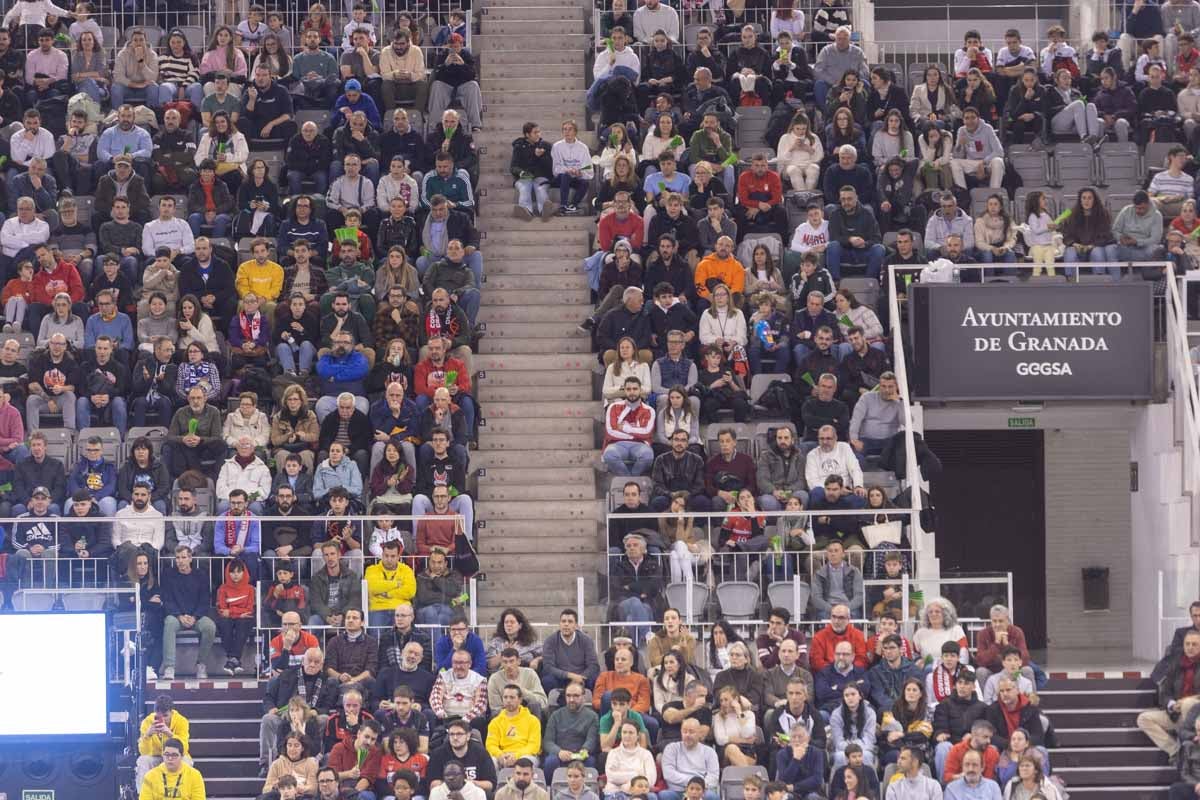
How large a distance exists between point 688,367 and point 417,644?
5135mm

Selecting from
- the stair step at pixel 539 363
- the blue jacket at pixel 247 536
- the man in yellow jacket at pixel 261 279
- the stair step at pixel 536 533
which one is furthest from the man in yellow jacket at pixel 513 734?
the man in yellow jacket at pixel 261 279

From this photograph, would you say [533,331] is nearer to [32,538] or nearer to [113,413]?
[113,413]

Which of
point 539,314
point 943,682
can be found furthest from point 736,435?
point 943,682

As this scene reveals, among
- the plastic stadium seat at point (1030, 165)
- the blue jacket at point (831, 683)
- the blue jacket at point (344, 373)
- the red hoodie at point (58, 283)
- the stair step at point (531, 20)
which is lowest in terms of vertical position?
the blue jacket at point (831, 683)

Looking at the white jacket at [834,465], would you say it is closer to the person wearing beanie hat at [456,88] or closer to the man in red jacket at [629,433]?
the man in red jacket at [629,433]

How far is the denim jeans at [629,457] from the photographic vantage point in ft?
81.3

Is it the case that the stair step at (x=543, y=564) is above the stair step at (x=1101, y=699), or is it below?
above

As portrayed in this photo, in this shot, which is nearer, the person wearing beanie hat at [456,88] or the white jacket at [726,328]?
the white jacket at [726,328]

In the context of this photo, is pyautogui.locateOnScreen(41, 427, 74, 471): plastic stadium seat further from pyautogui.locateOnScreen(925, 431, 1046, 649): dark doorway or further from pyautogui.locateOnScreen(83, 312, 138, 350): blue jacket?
pyautogui.locateOnScreen(925, 431, 1046, 649): dark doorway

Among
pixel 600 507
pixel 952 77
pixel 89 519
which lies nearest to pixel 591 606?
pixel 600 507

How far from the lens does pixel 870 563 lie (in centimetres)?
2342

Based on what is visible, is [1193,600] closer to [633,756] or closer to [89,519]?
[633,756]

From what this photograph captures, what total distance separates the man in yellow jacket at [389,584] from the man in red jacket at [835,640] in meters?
3.58

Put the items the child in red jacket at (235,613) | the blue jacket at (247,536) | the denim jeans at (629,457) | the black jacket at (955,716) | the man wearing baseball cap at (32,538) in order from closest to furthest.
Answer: the black jacket at (955,716) → the child in red jacket at (235,613) → the man wearing baseball cap at (32,538) → the blue jacket at (247,536) → the denim jeans at (629,457)
